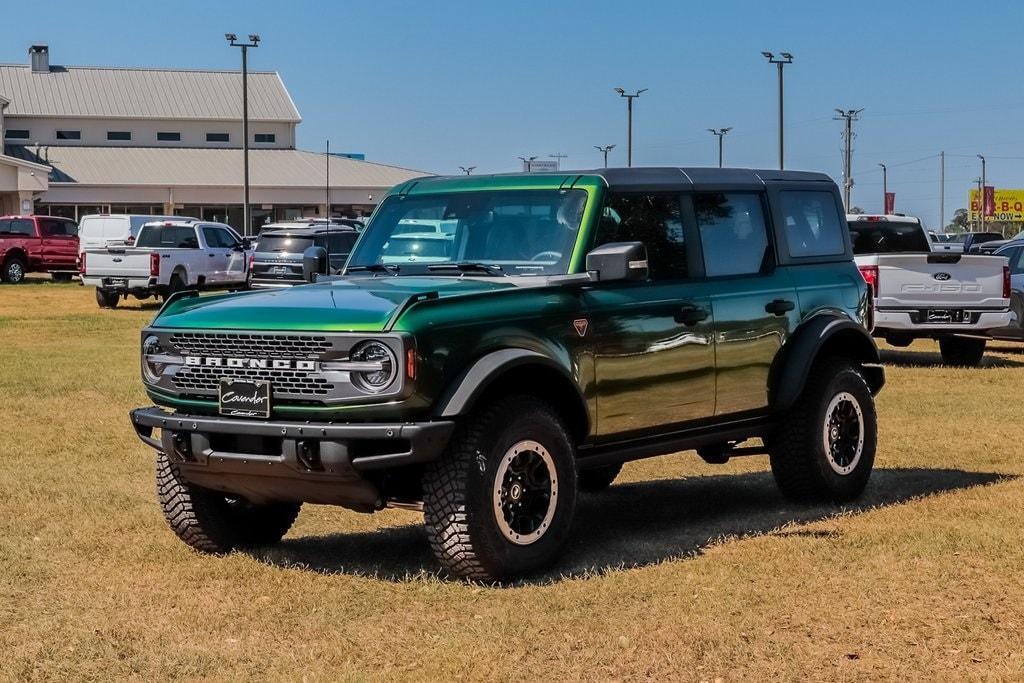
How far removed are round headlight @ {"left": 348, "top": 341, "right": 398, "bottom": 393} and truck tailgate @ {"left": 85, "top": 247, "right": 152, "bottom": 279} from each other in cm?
2872

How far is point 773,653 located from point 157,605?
2792mm

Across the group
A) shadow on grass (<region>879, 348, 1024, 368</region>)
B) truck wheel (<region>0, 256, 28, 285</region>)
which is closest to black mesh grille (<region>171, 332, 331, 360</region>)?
shadow on grass (<region>879, 348, 1024, 368</region>)

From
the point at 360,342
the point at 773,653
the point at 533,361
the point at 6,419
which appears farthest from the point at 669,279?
the point at 6,419

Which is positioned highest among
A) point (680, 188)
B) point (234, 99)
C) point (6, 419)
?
point (234, 99)

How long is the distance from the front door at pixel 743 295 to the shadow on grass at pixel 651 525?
2.36ft

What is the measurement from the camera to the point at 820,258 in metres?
10.1

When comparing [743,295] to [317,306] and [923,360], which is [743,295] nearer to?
[317,306]

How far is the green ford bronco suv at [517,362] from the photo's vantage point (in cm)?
731

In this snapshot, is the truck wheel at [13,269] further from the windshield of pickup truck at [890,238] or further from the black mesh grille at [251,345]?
the black mesh grille at [251,345]

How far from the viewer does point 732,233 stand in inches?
370

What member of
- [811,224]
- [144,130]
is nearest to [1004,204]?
[144,130]

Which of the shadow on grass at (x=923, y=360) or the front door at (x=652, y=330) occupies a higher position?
the front door at (x=652, y=330)

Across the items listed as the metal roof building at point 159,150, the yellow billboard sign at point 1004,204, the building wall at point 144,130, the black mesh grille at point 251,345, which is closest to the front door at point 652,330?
the black mesh grille at point 251,345

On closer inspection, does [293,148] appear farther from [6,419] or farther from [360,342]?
[360,342]
